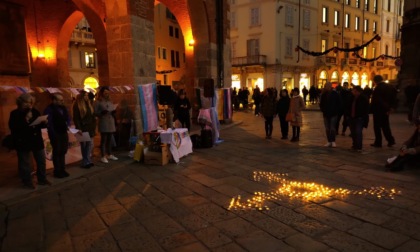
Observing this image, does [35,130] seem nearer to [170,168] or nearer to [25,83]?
[170,168]

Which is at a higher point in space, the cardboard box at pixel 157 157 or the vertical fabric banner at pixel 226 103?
the vertical fabric banner at pixel 226 103

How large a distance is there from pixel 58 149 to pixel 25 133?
75 cm

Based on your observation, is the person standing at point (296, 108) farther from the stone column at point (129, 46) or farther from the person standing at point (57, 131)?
the person standing at point (57, 131)

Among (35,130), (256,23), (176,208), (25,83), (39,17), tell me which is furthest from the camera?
(256,23)

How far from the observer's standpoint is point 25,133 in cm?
479

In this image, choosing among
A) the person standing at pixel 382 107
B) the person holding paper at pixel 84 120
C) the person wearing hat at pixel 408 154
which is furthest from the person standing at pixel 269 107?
the person holding paper at pixel 84 120

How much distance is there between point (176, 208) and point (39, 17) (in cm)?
1308

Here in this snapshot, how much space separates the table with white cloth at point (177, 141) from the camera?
6547 millimetres

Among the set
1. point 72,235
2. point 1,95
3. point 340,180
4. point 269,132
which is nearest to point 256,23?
point 269,132

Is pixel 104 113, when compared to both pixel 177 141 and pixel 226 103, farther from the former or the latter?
pixel 226 103

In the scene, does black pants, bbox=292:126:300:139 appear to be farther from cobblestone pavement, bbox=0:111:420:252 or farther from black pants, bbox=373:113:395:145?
cobblestone pavement, bbox=0:111:420:252

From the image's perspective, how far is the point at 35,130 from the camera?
4910 millimetres

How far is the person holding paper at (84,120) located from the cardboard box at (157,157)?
3.73 ft

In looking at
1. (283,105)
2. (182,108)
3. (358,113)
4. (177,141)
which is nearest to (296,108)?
(283,105)
